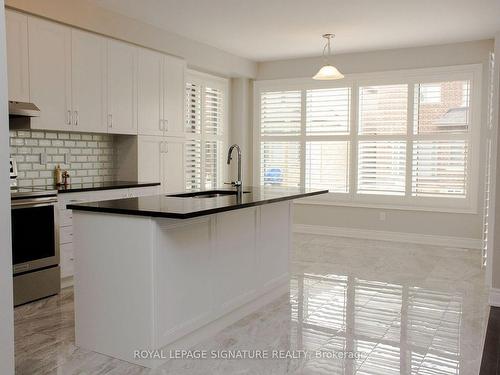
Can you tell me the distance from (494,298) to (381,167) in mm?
3139

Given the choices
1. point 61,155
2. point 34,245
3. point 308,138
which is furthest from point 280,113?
point 34,245

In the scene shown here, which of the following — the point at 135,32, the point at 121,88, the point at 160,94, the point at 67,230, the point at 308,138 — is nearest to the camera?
the point at 67,230

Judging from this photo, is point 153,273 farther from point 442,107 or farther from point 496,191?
point 442,107

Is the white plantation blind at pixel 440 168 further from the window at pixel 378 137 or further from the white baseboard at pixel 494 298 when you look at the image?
the white baseboard at pixel 494 298

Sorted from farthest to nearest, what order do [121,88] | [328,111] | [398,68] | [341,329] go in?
[328,111] < [398,68] < [121,88] < [341,329]

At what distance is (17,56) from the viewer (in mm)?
4098

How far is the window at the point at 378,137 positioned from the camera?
20.8ft

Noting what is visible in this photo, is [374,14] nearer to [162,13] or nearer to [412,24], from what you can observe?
[412,24]

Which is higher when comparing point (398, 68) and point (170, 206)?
point (398, 68)

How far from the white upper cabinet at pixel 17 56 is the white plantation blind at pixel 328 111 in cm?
429

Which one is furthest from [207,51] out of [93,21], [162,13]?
[93,21]

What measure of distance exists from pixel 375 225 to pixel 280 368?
456 centimetres

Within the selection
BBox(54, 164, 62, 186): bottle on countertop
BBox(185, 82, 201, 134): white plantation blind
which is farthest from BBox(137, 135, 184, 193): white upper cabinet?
BBox(54, 164, 62, 186): bottle on countertop

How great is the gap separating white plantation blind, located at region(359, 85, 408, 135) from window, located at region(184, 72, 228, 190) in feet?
7.05
